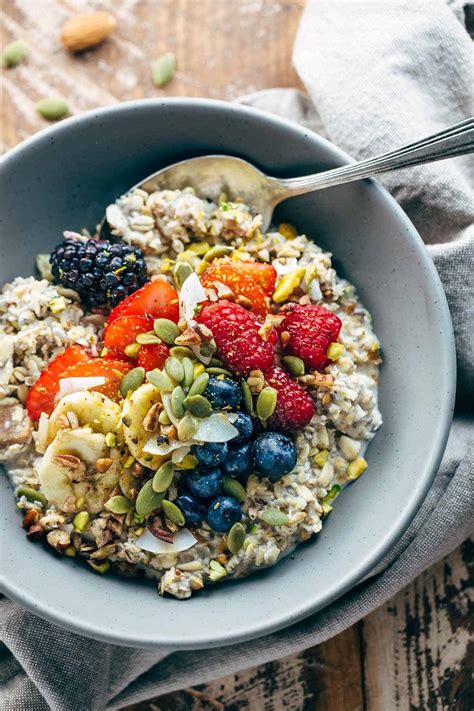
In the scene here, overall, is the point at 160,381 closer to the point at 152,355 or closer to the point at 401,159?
the point at 152,355

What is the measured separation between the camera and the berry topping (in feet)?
6.30

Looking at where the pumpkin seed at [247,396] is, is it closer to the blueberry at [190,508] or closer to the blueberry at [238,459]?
the blueberry at [238,459]

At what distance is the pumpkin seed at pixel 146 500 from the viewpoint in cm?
180

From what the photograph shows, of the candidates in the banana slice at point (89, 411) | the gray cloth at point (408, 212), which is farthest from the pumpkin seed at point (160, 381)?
the gray cloth at point (408, 212)

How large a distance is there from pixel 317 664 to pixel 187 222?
1323mm

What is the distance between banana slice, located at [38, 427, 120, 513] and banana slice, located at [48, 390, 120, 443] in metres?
0.02

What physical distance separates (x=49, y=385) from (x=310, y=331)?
0.66 m

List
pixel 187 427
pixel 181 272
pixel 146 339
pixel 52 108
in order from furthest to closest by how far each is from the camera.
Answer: pixel 52 108 → pixel 181 272 → pixel 146 339 → pixel 187 427

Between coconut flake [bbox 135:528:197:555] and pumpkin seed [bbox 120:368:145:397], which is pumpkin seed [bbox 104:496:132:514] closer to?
coconut flake [bbox 135:528:197:555]

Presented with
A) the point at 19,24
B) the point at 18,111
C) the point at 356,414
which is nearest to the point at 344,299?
the point at 356,414

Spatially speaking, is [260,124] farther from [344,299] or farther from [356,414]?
[356,414]

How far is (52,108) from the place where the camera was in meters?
2.46

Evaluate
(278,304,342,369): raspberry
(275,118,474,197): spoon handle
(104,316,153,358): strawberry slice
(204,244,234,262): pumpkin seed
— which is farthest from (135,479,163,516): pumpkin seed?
(275,118,474,197): spoon handle

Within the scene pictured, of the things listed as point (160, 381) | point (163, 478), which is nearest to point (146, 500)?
point (163, 478)
